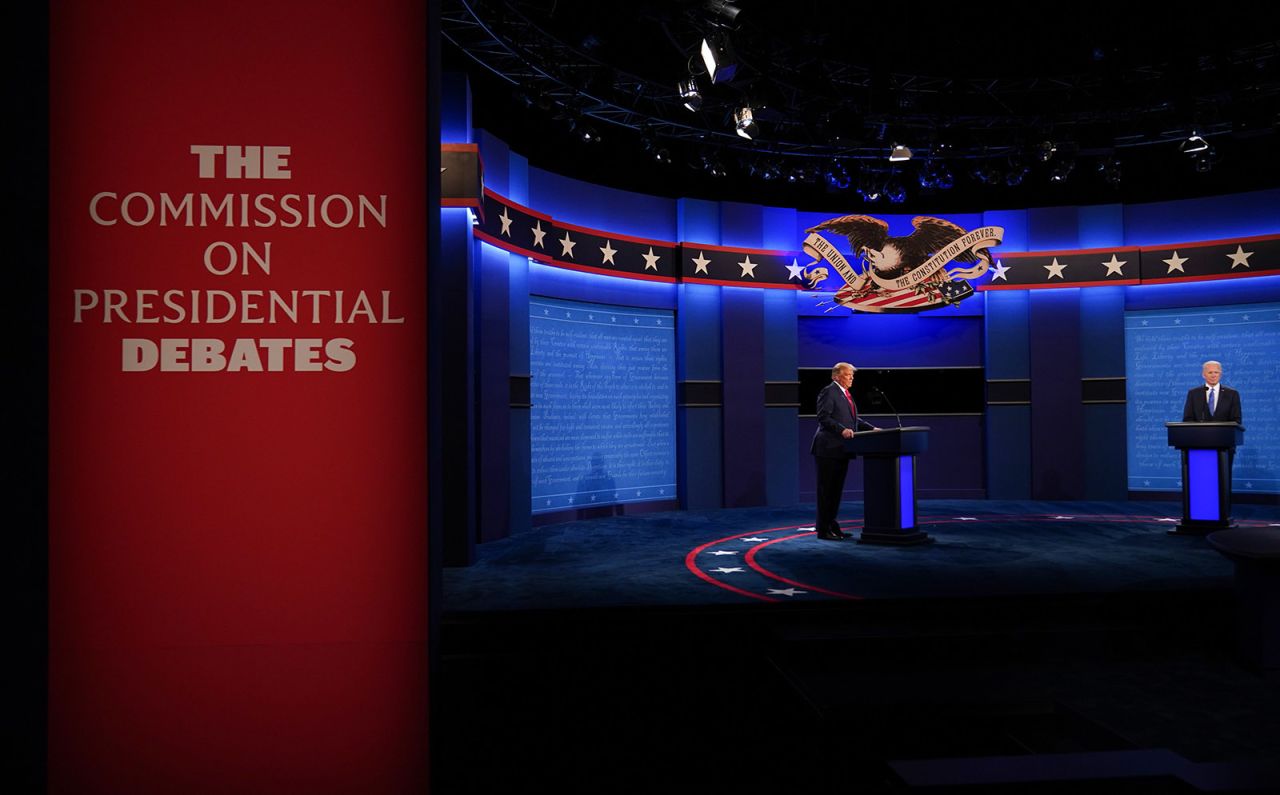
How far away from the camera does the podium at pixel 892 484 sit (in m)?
6.21

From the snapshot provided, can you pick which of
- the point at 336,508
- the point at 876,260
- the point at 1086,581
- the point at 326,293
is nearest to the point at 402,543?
the point at 336,508

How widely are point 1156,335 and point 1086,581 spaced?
22.3 ft

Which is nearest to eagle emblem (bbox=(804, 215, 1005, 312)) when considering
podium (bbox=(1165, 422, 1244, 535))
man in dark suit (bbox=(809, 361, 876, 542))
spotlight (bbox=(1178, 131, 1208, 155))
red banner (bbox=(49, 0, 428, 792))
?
spotlight (bbox=(1178, 131, 1208, 155))

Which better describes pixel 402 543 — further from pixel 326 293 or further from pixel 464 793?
pixel 464 793

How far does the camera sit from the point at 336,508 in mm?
1873

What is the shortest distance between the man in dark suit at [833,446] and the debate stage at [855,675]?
3.37 ft

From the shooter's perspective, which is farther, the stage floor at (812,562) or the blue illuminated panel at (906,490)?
the blue illuminated panel at (906,490)

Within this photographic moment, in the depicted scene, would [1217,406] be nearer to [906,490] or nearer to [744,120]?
[906,490]

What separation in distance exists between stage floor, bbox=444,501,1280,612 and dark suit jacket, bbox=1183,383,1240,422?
119 cm

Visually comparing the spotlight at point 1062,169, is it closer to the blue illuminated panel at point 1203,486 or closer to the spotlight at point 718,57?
the blue illuminated panel at point 1203,486

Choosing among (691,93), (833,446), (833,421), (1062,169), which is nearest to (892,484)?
(833,446)

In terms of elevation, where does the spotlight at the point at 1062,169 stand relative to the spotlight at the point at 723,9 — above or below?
below

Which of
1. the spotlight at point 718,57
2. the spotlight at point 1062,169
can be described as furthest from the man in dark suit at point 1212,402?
the spotlight at point 718,57

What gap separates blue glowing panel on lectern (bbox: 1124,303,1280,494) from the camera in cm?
895
